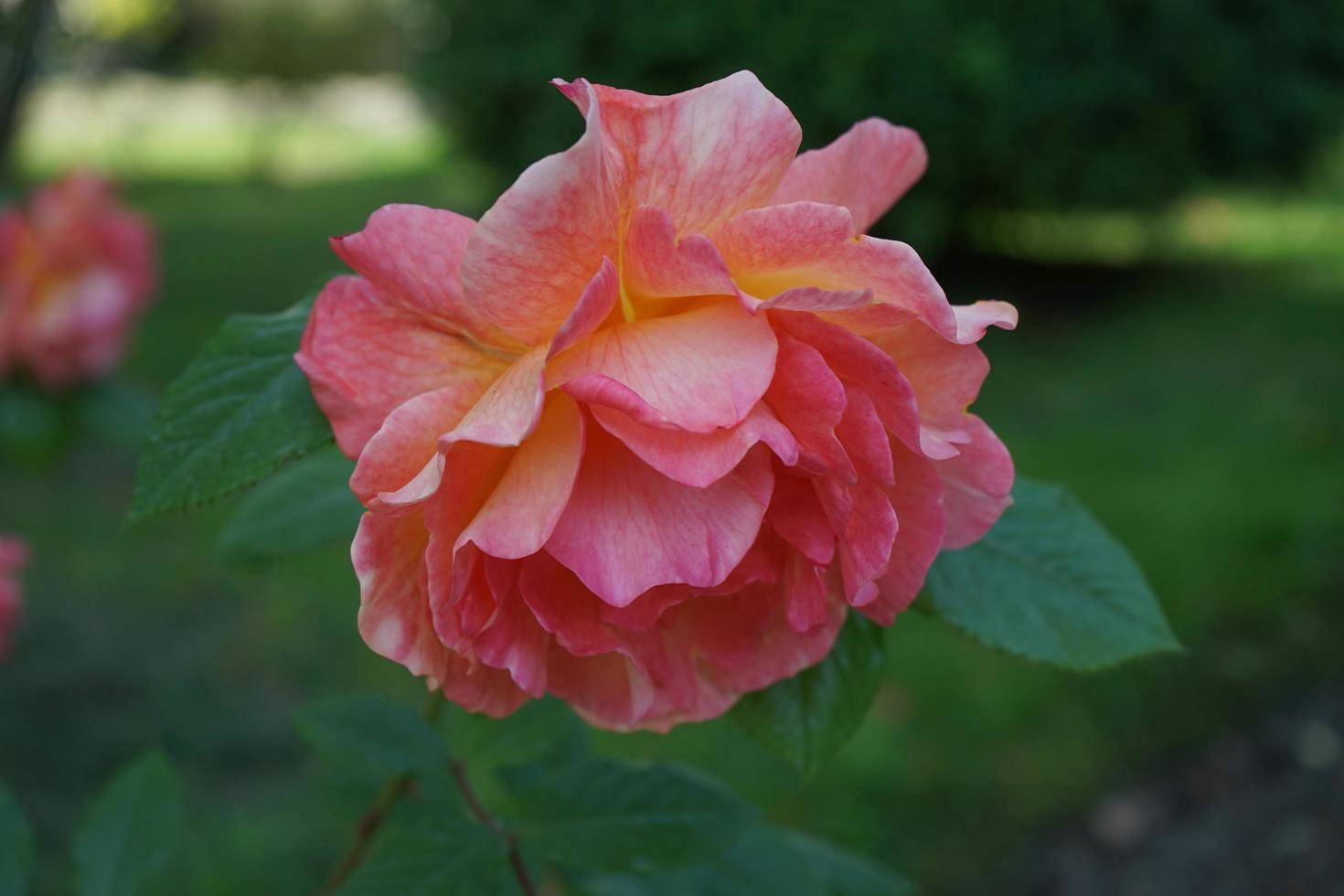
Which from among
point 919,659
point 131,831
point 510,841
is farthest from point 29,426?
point 919,659

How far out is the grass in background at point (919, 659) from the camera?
2.54 m

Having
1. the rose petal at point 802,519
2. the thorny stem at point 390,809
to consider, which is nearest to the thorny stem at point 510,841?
the thorny stem at point 390,809

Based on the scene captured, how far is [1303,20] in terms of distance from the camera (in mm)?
5547

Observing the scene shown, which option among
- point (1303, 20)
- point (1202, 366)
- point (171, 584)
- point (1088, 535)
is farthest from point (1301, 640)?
point (1303, 20)

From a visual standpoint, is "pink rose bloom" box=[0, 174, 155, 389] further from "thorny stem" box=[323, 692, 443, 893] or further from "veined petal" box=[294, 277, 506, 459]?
"veined petal" box=[294, 277, 506, 459]

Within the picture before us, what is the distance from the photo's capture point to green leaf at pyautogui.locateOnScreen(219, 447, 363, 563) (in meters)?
0.90

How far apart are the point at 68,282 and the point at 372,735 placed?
1.06 m

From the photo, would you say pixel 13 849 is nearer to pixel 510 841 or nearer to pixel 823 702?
pixel 510 841

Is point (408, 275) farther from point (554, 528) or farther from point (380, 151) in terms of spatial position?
point (380, 151)

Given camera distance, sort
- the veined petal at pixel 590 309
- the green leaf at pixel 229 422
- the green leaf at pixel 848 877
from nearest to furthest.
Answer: the veined petal at pixel 590 309 < the green leaf at pixel 229 422 < the green leaf at pixel 848 877

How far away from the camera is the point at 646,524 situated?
1.84 ft

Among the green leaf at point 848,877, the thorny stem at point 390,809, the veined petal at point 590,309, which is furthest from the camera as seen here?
the green leaf at point 848,877

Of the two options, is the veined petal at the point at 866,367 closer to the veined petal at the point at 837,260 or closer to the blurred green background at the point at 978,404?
the veined petal at the point at 837,260

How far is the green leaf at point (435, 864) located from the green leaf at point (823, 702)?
0.66 feet
